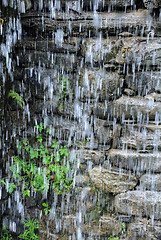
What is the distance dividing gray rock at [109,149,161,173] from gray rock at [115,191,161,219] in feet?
0.90

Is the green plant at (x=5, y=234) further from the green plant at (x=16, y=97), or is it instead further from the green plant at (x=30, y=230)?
the green plant at (x=16, y=97)

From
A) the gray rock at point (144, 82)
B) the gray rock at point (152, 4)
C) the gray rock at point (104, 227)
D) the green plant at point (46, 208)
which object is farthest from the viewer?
the green plant at point (46, 208)

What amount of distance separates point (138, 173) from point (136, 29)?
1.63 metres

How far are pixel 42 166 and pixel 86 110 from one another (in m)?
0.88

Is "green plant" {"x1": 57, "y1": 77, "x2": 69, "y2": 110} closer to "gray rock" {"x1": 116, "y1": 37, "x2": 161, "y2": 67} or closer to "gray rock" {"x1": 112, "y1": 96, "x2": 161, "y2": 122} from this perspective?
"gray rock" {"x1": 112, "y1": 96, "x2": 161, "y2": 122}

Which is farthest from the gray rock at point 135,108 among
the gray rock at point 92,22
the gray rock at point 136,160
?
the gray rock at point 92,22

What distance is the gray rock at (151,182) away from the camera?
2.68 metres

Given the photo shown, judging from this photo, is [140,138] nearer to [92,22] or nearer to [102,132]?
[102,132]

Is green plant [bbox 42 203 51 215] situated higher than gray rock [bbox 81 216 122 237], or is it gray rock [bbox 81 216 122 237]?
green plant [bbox 42 203 51 215]

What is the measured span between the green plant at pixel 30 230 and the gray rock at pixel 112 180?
90 cm

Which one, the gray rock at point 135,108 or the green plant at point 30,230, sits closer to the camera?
the gray rock at point 135,108

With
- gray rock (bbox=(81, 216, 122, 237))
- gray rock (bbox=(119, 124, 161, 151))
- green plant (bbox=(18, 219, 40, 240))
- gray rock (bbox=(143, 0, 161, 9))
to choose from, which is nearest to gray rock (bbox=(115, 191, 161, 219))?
gray rock (bbox=(81, 216, 122, 237))

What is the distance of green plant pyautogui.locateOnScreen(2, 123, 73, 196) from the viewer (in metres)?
2.85

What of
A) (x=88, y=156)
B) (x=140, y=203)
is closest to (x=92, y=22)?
(x=88, y=156)
